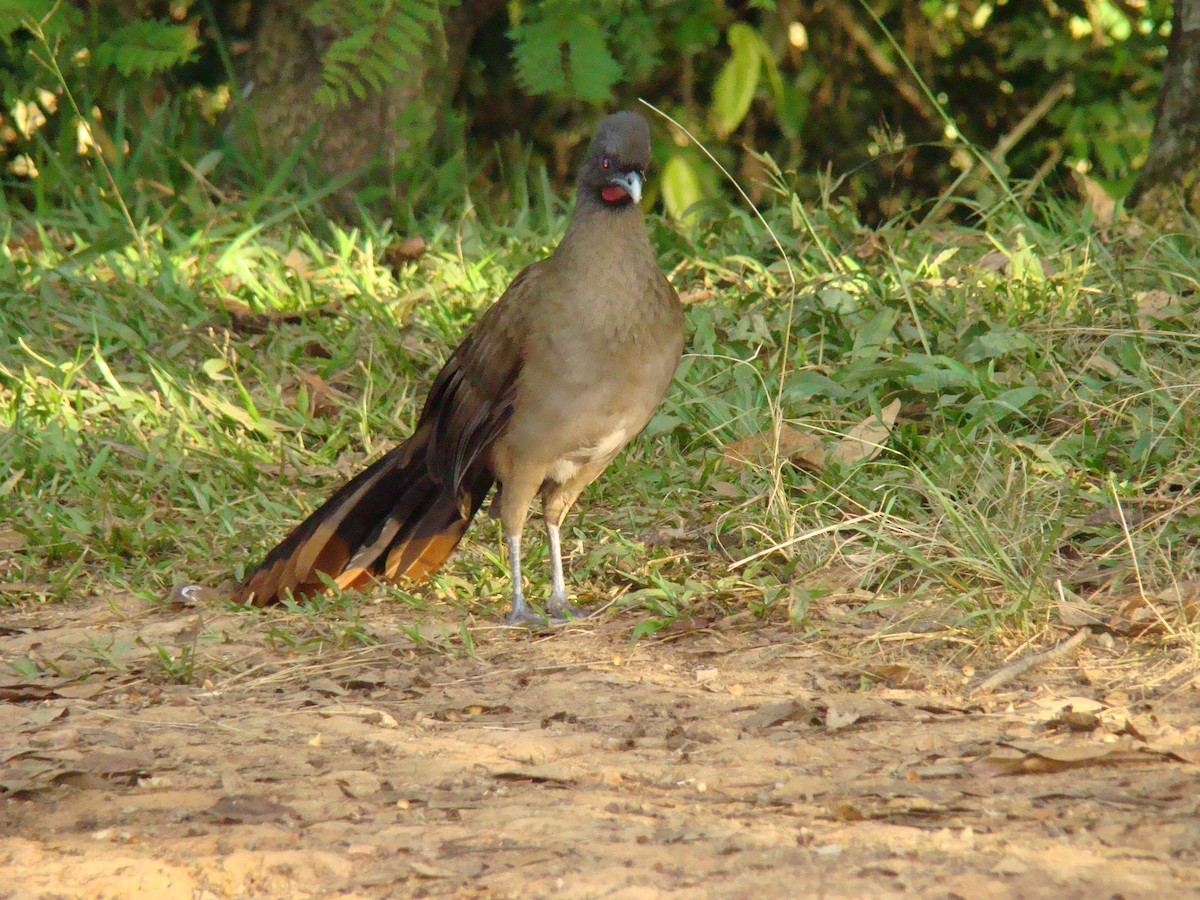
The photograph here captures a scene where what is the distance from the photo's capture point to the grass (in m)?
4.05

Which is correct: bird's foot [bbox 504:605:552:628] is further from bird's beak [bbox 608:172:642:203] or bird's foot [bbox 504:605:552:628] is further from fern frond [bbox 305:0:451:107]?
fern frond [bbox 305:0:451:107]

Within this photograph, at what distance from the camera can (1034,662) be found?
3.41 meters

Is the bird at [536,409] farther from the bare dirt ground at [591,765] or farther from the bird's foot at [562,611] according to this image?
the bare dirt ground at [591,765]

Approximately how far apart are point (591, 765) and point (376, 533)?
1.57 metres

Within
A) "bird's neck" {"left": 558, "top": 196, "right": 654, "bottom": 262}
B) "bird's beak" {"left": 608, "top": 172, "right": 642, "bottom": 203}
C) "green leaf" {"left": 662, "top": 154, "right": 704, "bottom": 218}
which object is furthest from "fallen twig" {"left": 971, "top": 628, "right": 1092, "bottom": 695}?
"green leaf" {"left": 662, "top": 154, "right": 704, "bottom": 218}

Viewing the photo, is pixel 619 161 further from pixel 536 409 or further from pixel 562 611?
pixel 562 611

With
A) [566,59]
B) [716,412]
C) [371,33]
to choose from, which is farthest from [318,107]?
[716,412]

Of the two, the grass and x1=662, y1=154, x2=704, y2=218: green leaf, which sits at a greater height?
x1=662, y1=154, x2=704, y2=218: green leaf

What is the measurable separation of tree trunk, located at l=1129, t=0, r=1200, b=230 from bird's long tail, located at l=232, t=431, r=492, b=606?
329 centimetres

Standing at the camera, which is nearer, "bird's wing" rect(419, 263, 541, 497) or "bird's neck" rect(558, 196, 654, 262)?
"bird's neck" rect(558, 196, 654, 262)

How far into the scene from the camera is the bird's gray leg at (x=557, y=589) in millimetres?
4168

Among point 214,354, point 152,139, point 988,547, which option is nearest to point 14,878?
point 988,547

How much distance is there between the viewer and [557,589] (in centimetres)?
425

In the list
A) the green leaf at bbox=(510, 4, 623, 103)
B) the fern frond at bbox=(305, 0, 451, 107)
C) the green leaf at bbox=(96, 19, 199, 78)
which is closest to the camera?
the fern frond at bbox=(305, 0, 451, 107)
